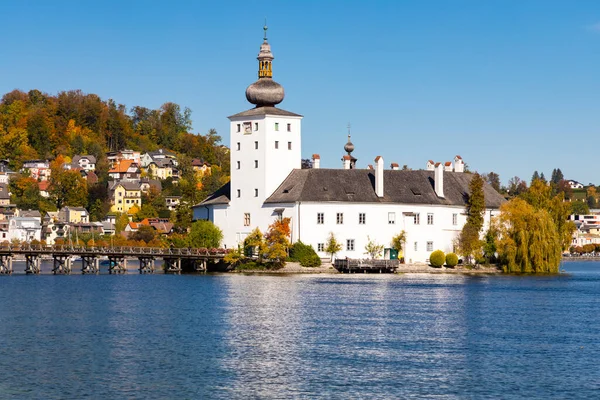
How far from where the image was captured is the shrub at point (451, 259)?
87.8m

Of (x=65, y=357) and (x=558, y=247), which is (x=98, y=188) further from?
(x=65, y=357)

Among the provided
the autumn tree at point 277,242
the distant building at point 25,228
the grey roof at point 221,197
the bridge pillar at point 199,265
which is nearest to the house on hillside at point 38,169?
the distant building at point 25,228

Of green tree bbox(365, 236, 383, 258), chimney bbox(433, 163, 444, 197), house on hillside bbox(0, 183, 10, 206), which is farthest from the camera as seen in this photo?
house on hillside bbox(0, 183, 10, 206)

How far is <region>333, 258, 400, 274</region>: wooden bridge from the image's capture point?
275 ft

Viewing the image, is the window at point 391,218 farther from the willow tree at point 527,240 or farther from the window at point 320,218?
the willow tree at point 527,240

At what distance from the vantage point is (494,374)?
33250 mm

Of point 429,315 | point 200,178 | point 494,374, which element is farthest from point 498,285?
point 200,178

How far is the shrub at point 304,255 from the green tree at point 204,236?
7617mm

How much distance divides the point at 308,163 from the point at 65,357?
106 metres

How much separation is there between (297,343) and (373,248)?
158 ft

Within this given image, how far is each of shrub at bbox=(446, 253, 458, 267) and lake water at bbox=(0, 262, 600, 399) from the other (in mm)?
21820

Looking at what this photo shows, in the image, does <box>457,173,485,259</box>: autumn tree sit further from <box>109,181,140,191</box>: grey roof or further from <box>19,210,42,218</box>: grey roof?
<box>109,181,140,191</box>: grey roof

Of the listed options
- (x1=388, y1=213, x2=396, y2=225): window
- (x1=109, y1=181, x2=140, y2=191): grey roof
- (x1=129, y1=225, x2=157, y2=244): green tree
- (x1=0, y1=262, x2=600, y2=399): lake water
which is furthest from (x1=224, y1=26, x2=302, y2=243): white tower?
(x1=109, y1=181, x2=140, y2=191): grey roof

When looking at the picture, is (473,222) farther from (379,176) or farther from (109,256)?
(109,256)
